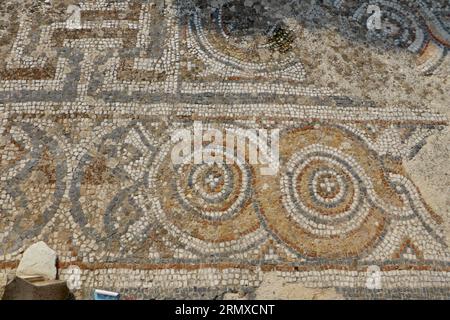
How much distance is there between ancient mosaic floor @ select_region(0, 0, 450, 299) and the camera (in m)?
7.97

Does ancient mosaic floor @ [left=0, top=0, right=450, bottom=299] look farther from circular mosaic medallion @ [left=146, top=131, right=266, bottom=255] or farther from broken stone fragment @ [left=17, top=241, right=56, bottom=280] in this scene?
broken stone fragment @ [left=17, top=241, right=56, bottom=280]

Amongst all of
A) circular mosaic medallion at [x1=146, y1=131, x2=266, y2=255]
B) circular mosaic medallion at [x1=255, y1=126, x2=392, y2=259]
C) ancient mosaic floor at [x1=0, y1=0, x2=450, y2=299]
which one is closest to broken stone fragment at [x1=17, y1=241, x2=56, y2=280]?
ancient mosaic floor at [x1=0, y1=0, x2=450, y2=299]

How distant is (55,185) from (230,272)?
405 centimetres

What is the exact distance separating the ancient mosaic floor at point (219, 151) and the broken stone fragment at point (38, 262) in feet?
0.67

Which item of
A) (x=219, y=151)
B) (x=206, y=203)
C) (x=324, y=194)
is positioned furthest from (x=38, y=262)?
(x=324, y=194)

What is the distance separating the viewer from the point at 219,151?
29.9ft

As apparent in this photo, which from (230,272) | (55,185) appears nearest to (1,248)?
(55,185)

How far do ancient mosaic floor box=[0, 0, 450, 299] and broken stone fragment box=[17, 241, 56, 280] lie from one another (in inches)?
8.0

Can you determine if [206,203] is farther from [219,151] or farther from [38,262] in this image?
[38,262]

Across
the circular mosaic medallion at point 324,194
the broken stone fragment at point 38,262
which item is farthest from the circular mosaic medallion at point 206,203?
the broken stone fragment at point 38,262

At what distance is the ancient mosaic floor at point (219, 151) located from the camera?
7.97 metres

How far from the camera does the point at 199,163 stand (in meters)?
8.99

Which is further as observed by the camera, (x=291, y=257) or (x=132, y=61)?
(x=132, y=61)
